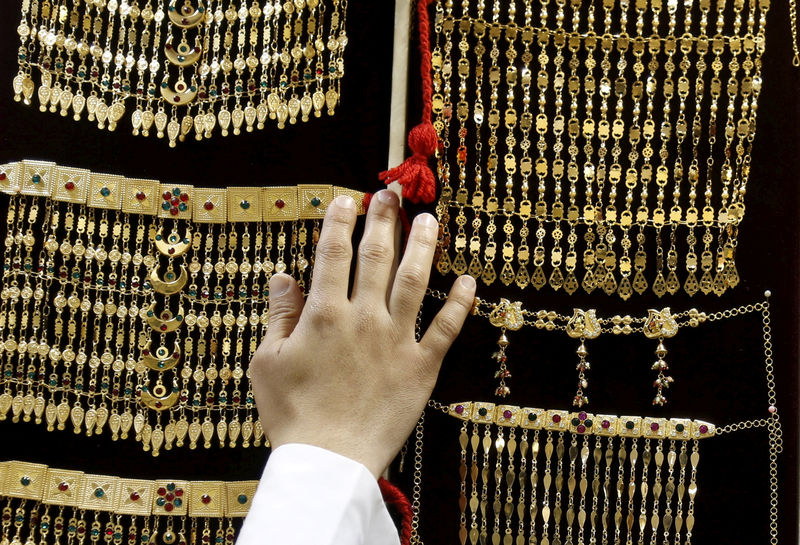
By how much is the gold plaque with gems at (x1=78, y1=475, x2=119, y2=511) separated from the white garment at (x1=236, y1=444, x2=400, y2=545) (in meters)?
0.41

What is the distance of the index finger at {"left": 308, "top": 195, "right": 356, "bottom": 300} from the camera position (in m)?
0.98

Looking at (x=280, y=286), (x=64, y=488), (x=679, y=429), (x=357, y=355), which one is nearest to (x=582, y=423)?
(x=679, y=429)

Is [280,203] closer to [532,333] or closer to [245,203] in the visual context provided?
[245,203]

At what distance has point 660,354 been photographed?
3.84 ft

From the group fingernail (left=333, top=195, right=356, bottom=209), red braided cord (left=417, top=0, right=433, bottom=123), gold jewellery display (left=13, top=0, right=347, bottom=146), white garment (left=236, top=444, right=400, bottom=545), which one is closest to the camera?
white garment (left=236, top=444, right=400, bottom=545)

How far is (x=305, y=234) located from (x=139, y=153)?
12.4 inches

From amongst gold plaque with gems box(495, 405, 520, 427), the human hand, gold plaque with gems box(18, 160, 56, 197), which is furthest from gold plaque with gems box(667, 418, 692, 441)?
gold plaque with gems box(18, 160, 56, 197)

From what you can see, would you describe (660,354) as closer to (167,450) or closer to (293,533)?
(293,533)

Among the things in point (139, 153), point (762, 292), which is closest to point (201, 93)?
point (139, 153)

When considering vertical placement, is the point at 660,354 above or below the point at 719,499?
above

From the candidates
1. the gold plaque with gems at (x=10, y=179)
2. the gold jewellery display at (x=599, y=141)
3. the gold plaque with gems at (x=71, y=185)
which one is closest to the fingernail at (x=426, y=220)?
the gold jewellery display at (x=599, y=141)

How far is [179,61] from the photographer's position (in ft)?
4.07

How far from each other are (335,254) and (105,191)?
47 cm

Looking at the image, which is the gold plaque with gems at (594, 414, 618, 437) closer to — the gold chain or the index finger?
the index finger
